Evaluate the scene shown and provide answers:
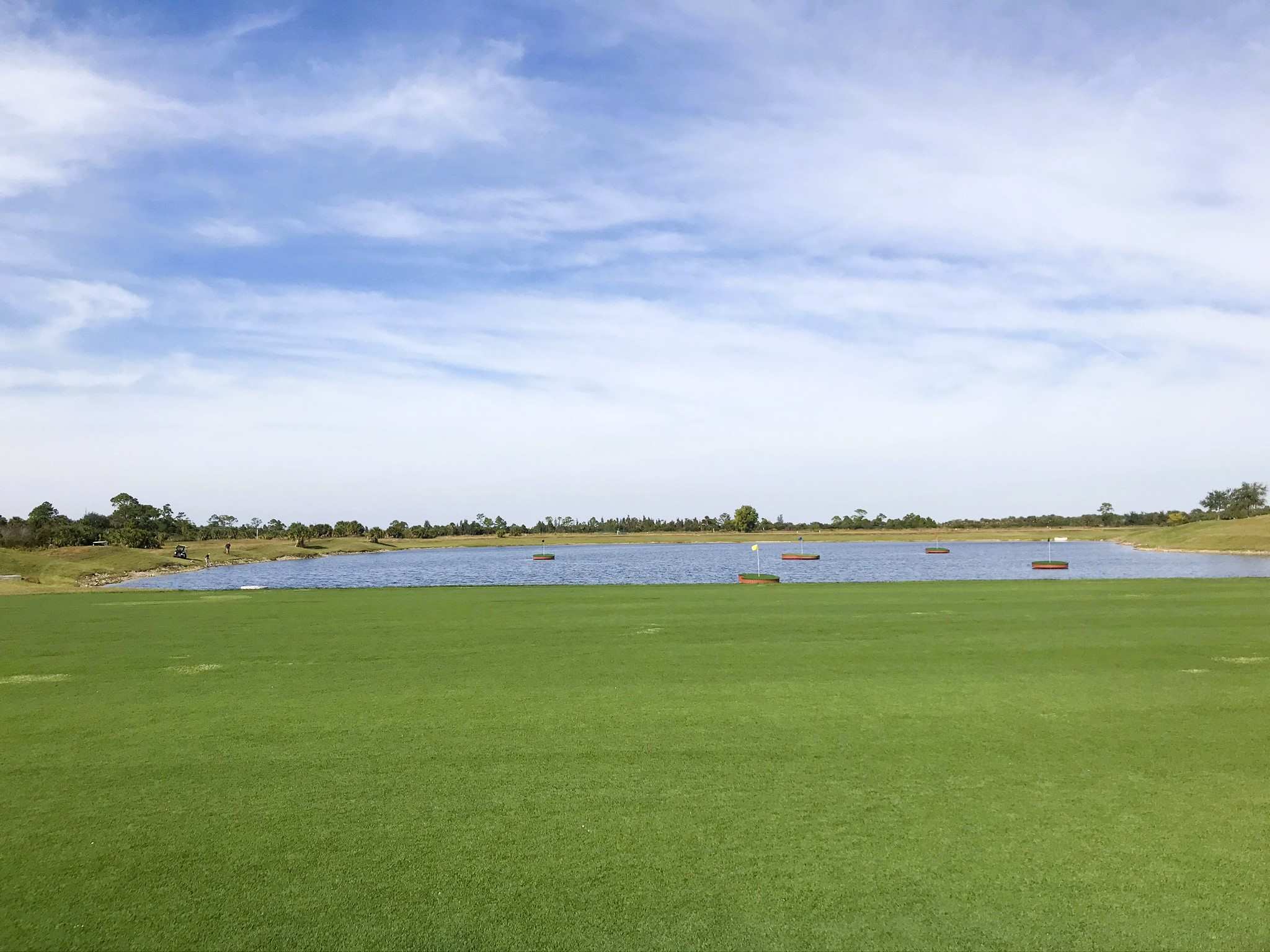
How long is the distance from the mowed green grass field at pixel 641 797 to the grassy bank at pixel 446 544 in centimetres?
2952

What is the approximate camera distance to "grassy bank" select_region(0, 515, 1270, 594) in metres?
52.0

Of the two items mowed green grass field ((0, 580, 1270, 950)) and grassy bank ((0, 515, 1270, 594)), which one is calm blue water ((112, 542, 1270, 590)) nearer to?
grassy bank ((0, 515, 1270, 594))

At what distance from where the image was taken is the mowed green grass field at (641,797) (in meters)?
5.02

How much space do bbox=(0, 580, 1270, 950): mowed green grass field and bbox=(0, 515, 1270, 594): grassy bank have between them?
29.5 meters

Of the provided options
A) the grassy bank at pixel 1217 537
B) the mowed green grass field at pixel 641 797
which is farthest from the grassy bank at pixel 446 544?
the mowed green grass field at pixel 641 797

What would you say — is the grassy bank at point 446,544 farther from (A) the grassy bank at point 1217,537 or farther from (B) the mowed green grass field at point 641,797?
(B) the mowed green grass field at point 641,797

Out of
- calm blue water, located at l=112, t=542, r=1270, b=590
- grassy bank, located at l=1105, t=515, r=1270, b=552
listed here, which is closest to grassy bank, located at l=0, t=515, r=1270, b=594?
grassy bank, located at l=1105, t=515, r=1270, b=552

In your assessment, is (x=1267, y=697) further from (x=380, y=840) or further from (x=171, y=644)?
(x=171, y=644)

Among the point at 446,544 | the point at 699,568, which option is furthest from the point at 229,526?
the point at 699,568

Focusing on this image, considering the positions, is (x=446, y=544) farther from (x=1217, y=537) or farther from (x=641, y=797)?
(x=641, y=797)

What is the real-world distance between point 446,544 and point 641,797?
16535cm

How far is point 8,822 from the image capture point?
21.5 ft

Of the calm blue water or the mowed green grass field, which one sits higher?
the mowed green grass field

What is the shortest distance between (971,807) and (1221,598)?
21038mm
